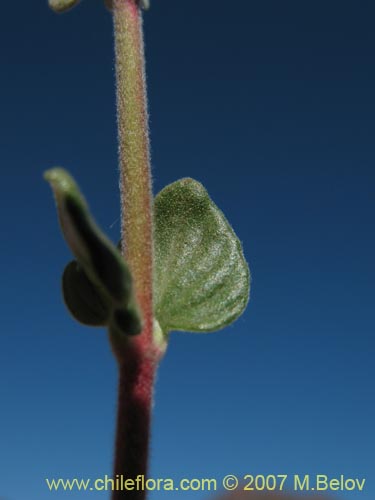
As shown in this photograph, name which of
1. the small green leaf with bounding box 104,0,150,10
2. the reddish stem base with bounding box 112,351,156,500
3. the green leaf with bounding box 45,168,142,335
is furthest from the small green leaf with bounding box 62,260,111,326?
the small green leaf with bounding box 104,0,150,10

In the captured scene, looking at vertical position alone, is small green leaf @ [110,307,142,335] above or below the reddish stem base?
above

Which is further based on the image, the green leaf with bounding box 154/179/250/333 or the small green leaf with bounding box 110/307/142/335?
the green leaf with bounding box 154/179/250/333

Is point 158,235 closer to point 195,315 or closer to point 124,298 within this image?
point 195,315

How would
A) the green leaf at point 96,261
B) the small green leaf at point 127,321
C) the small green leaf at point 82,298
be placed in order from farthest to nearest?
1. the small green leaf at point 82,298
2. the small green leaf at point 127,321
3. the green leaf at point 96,261

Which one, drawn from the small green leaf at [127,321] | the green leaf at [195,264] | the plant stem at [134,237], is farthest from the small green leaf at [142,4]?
the small green leaf at [127,321]

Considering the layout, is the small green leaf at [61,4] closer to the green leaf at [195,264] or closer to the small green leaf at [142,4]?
the small green leaf at [142,4]

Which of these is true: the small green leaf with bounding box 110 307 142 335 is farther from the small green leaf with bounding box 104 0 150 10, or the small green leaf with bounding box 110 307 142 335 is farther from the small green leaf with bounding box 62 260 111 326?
the small green leaf with bounding box 104 0 150 10

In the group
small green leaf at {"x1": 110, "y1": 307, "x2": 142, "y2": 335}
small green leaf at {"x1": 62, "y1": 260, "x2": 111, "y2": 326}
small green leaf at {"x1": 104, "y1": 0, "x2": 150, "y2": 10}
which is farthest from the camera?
small green leaf at {"x1": 104, "y1": 0, "x2": 150, "y2": 10}
